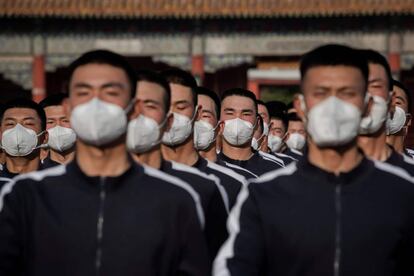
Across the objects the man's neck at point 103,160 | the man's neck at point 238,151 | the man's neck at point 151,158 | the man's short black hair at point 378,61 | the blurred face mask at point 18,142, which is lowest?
the man's neck at point 238,151

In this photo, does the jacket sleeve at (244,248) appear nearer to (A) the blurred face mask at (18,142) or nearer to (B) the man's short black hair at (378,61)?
(B) the man's short black hair at (378,61)

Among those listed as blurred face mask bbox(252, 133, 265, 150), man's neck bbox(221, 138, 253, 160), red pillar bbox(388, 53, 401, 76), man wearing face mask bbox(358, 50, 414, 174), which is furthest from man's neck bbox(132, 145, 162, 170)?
red pillar bbox(388, 53, 401, 76)

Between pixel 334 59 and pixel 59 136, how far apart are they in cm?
417

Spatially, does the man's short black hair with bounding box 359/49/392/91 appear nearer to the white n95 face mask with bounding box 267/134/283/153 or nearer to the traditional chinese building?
the white n95 face mask with bounding box 267/134/283/153

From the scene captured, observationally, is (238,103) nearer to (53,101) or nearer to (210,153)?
(210,153)

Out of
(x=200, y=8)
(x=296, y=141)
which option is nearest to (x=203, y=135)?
(x=296, y=141)

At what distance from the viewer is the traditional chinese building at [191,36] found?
17141 millimetres

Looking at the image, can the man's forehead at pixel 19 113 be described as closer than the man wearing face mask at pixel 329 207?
No

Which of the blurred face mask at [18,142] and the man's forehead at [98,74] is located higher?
the man's forehead at [98,74]

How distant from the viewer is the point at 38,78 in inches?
700

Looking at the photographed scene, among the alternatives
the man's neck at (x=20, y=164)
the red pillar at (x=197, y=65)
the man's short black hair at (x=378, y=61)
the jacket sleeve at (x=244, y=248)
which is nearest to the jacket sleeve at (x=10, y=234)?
the jacket sleeve at (x=244, y=248)

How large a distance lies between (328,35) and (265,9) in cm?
168

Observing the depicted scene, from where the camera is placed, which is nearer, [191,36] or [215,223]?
[215,223]

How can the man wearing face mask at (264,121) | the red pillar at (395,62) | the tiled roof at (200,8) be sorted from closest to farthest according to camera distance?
the man wearing face mask at (264,121)
the tiled roof at (200,8)
the red pillar at (395,62)
